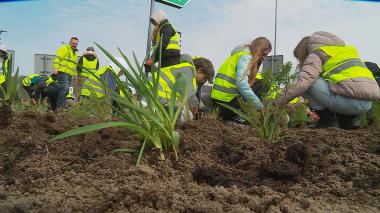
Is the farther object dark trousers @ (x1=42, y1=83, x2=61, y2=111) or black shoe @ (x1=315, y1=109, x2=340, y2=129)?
dark trousers @ (x1=42, y1=83, x2=61, y2=111)

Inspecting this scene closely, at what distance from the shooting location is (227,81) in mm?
4488

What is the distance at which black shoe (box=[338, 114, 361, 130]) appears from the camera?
4199 mm

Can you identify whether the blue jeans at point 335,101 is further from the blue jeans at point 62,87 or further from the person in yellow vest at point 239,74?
the blue jeans at point 62,87

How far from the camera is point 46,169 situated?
174cm

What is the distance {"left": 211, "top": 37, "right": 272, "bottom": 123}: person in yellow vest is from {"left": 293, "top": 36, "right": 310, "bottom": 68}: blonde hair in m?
0.31

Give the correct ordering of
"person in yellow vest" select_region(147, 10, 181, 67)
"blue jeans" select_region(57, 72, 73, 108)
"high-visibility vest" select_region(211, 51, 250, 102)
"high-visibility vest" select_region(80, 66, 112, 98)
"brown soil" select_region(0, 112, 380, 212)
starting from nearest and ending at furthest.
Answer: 1. "brown soil" select_region(0, 112, 380, 212)
2. "high-visibility vest" select_region(80, 66, 112, 98)
3. "high-visibility vest" select_region(211, 51, 250, 102)
4. "person in yellow vest" select_region(147, 10, 181, 67)
5. "blue jeans" select_region(57, 72, 73, 108)

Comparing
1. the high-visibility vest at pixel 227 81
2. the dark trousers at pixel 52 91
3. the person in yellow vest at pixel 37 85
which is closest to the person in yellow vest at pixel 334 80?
the high-visibility vest at pixel 227 81

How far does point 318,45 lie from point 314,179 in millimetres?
2775

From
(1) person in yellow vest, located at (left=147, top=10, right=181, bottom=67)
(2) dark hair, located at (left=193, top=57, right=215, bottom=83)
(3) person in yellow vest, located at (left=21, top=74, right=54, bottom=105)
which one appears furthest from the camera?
(3) person in yellow vest, located at (left=21, top=74, right=54, bottom=105)

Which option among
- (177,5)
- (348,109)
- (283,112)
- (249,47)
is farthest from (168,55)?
(177,5)

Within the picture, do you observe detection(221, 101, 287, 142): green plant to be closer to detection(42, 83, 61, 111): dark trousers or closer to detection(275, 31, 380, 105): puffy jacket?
detection(275, 31, 380, 105): puffy jacket

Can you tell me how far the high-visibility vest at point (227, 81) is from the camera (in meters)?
4.43

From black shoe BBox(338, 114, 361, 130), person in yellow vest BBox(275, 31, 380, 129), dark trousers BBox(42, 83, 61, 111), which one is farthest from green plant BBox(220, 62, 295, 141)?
dark trousers BBox(42, 83, 61, 111)

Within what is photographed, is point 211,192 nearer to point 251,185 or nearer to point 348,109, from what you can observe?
point 251,185
